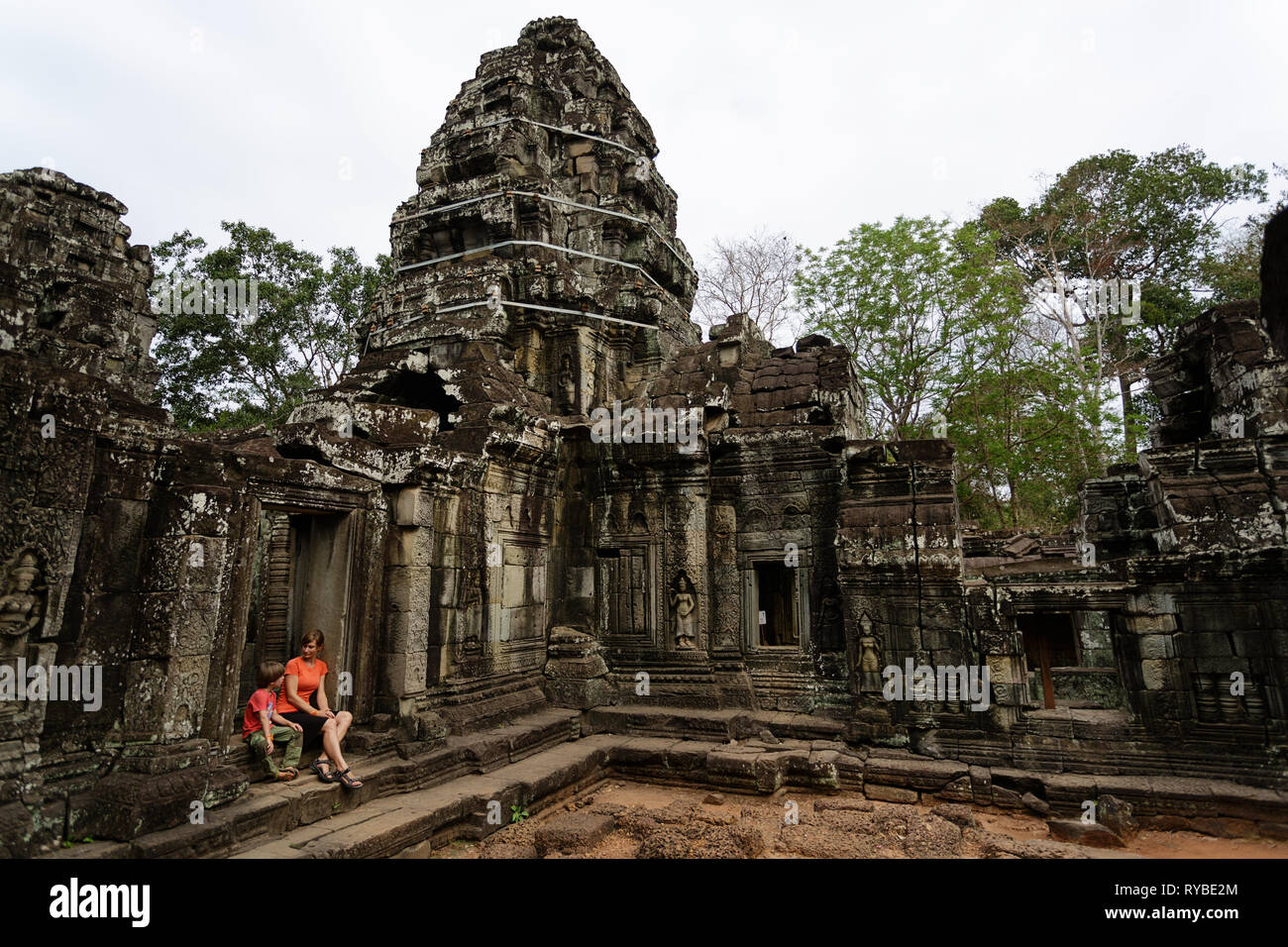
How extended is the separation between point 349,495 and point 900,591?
5.80 meters

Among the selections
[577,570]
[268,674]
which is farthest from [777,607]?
[268,674]

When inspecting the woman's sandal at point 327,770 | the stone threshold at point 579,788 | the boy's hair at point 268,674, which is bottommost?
the stone threshold at point 579,788

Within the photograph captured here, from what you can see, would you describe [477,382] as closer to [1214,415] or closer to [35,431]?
[35,431]

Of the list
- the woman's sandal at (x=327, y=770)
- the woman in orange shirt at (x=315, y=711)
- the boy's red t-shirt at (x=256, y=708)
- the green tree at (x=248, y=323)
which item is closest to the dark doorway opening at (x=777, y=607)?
the woman in orange shirt at (x=315, y=711)

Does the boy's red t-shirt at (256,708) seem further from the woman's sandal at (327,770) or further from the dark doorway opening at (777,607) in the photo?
the dark doorway opening at (777,607)

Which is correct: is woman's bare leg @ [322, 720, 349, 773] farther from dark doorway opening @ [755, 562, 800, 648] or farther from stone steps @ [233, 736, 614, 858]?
dark doorway opening @ [755, 562, 800, 648]

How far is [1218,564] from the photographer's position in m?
6.45

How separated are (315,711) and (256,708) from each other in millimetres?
496

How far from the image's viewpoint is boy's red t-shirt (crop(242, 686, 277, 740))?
5406 millimetres

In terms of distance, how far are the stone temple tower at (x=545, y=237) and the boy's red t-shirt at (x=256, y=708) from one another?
18.0ft

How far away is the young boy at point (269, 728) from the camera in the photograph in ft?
17.5

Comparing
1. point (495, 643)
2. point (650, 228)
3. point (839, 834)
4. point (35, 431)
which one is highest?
point (650, 228)

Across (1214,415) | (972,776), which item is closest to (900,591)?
(972,776)

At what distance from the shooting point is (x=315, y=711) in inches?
228
